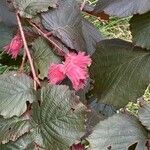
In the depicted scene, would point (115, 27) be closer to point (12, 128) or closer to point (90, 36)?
point (90, 36)

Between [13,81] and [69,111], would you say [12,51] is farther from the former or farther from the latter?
[69,111]

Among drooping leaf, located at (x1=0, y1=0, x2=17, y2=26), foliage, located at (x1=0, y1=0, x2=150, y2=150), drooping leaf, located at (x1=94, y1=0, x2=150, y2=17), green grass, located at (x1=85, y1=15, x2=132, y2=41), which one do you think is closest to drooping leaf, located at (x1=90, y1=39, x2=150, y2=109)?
foliage, located at (x1=0, y1=0, x2=150, y2=150)

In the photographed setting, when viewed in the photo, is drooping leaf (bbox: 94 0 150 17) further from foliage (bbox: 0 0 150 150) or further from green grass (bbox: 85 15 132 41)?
green grass (bbox: 85 15 132 41)

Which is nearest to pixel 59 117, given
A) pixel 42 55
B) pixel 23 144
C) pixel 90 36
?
pixel 23 144

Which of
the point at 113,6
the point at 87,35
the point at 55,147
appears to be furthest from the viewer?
the point at 87,35

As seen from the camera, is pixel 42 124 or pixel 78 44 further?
pixel 78 44

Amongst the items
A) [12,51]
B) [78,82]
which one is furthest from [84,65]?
[12,51]
